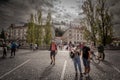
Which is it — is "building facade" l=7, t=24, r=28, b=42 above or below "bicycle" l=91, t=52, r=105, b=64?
above

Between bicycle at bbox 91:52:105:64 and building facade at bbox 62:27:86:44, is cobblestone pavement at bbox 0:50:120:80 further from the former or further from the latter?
building facade at bbox 62:27:86:44

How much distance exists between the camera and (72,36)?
398 ft

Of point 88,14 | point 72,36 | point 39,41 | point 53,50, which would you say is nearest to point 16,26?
point 72,36

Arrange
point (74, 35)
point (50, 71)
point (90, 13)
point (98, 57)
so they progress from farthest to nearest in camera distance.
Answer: point (74, 35) < point (90, 13) < point (98, 57) < point (50, 71)

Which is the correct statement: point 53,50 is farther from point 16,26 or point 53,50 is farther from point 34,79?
point 16,26

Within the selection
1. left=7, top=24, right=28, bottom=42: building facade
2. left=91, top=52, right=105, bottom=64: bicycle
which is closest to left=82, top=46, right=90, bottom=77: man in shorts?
left=91, top=52, right=105, bottom=64: bicycle

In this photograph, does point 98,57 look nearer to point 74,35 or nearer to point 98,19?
point 98,19

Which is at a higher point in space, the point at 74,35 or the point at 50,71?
the point at 74,35

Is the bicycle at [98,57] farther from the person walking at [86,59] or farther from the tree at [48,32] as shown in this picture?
the tree at [48,32]

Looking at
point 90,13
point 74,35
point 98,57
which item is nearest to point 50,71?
point 98,57

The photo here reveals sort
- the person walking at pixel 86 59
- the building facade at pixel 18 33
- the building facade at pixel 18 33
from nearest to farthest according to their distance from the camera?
the person walking at pixel 86 59, the building facade at pixel 18 33, the building facade at pixel 18 33

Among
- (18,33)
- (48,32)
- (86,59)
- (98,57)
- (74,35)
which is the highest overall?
(18,33)

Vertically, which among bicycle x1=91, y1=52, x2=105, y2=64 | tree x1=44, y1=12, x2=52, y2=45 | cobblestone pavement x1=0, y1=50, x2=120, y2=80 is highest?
tree x1=44, y1=12, x2=52, y2=45

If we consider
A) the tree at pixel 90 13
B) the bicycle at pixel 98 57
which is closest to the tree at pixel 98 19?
the tree at pixel 90 13
